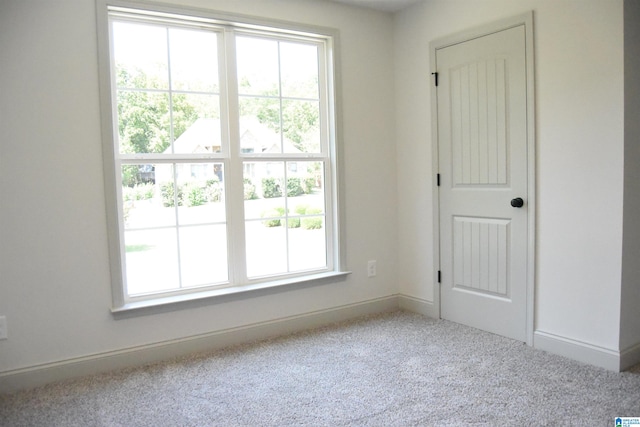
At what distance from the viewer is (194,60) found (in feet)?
10.5

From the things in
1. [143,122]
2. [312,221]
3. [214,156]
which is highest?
[143,122]

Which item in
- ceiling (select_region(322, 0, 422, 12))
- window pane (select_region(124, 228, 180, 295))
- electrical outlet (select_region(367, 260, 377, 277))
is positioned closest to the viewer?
window pane (select_region(124, 228, 180, 295))

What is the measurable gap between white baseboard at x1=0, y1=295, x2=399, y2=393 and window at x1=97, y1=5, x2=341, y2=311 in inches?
11.5

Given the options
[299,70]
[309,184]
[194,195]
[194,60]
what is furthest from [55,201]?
[299,70]

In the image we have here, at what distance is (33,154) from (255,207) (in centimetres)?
140

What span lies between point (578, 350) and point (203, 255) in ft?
7.99

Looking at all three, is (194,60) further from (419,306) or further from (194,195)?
(419,306)

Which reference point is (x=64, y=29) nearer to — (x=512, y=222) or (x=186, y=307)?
(x=186, y=307)

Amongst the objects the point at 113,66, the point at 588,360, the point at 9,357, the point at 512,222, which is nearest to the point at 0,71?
the point at 113,66

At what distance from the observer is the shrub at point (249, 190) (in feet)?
11.2

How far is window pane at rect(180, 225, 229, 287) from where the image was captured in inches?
127

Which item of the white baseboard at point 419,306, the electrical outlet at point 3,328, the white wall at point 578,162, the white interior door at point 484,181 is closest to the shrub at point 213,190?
the electrical outlet at point 3,328

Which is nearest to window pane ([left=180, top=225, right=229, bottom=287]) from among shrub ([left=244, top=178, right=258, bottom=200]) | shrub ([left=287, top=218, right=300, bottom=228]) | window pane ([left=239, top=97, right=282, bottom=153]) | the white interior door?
shrub ([left=244, top=178, right=258, bottom=200])

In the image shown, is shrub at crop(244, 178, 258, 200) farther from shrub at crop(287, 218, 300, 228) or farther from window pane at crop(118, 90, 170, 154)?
window pane at crop(118, 90, 170, 154)
